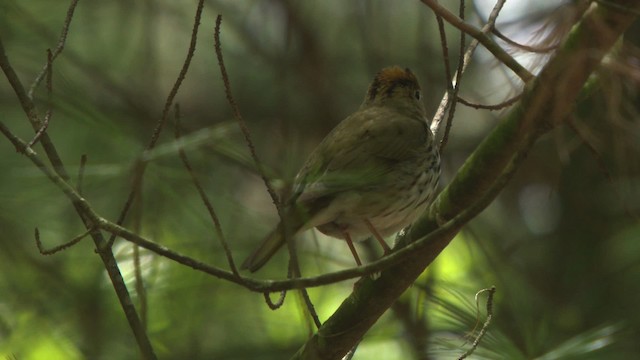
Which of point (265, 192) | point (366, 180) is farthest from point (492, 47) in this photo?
point (265, 192)

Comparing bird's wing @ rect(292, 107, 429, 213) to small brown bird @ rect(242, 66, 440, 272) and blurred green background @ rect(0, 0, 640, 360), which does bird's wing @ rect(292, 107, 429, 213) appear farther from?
blurred green background @ rect(0, 0, 640, 360)

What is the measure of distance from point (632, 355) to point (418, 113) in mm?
1198

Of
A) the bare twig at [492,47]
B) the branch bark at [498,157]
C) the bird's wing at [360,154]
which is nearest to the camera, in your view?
the branch bark at [498,157]

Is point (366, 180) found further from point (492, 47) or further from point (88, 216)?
point (88, 216)

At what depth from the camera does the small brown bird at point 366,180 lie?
3.11 m

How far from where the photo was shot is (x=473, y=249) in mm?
4637

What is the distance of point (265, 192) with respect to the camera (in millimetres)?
4516

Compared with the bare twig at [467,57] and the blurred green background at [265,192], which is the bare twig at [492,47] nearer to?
the blurred green background at [265,192]

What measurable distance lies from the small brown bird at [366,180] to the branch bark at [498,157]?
0.28m

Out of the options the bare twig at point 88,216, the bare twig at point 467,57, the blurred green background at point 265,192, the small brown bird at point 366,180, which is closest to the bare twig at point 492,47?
the blurred green background at point 265,192

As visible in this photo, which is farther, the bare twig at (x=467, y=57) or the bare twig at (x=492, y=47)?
the bare twig at (x=467, y=57)

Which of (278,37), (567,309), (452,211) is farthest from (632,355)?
(278,37)

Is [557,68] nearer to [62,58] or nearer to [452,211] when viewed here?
[452,211]

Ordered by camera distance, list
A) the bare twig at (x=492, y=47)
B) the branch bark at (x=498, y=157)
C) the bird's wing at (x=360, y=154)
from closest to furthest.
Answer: the branch bark at (x=498, y=157)
the bare twig at (x=492, y=47)
the bird's wing at (x=360, y=154)
